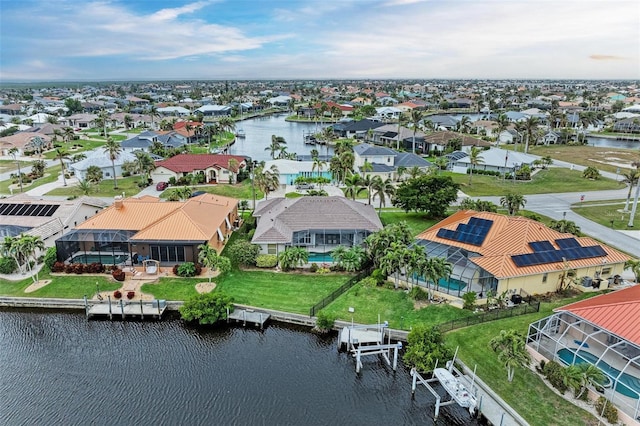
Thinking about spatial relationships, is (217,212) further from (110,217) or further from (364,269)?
(364,269)

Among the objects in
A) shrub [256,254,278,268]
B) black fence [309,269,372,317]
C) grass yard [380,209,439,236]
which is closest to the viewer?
black fence [309,269,372,317]

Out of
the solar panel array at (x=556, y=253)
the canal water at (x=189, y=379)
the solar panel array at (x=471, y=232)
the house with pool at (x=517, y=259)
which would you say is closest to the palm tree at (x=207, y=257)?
the canal water at (x=189, y=379)

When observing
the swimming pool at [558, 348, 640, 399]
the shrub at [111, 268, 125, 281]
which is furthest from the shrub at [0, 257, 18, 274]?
the swimming pool at [558, 348, 640, 399]

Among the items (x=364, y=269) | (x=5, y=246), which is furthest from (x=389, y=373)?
(x=5, y=246)

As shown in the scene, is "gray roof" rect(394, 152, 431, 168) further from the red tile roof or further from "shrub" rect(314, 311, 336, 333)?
"shrub" rect(314, 311, 336, 333)

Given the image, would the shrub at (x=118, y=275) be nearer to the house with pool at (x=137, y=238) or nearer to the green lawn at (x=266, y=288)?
the house with pool at (x=137, y=238)

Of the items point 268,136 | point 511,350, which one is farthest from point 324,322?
point 268,136
